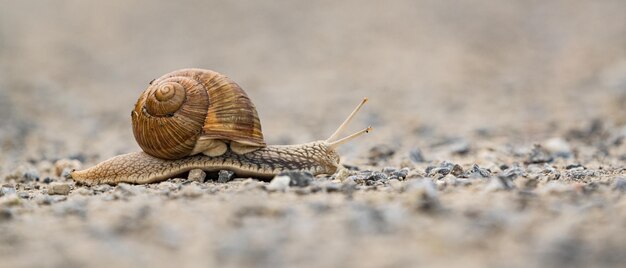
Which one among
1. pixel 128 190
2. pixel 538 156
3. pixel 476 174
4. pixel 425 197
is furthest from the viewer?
pixel 538 156

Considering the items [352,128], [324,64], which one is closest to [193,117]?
[352,128]

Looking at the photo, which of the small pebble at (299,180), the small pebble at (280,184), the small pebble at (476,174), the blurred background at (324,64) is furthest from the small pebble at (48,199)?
the blurred background at (324,64)

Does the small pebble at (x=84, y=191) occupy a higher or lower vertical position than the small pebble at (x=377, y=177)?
lower

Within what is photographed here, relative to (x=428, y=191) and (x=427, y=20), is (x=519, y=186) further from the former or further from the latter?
(x=427, y=20)

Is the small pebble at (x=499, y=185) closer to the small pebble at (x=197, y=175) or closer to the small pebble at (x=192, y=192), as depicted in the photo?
the small pebble at (x=192, y=192)

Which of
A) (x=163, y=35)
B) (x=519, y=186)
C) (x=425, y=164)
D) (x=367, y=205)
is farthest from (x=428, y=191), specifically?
(x=163, y=35)

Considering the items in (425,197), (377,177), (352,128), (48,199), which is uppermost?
(352,128)

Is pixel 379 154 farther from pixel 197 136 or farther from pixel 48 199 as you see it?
pixel 48 199

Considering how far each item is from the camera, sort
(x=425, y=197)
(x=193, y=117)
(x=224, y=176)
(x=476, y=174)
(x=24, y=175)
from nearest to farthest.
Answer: (x=425, y=197)
(x=476, y=174)
(x=224, y=176)
(x=193, y=117)
(x=24, y=175)
